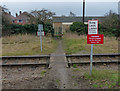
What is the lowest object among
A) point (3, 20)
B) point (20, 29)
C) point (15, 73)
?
point (15, 73)

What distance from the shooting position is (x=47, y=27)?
842 inches

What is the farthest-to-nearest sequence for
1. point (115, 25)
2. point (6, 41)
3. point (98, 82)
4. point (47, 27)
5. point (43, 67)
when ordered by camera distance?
point (47, 27)
point (115, 25)
point (6, 41)
point (43, 67)
point (98, 82)

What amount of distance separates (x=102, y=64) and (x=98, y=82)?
2.80m

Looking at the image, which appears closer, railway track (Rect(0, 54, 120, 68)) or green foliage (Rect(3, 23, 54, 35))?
railway track (Rect(0, 54, 120, 68))

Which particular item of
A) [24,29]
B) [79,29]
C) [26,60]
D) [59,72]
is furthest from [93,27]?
[24,29]

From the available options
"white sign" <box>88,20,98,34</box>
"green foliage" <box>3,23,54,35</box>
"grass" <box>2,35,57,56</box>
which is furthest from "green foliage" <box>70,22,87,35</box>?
"white sign" <box>88,20,98,34</box>

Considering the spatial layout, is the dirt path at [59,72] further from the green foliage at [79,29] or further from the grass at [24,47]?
the green foliage at [79,29]

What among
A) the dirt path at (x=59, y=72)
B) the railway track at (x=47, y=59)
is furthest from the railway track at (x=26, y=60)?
the dirt path at (x=59, y=72)

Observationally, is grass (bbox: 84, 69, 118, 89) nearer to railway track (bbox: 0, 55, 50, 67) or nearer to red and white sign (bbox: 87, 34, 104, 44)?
red and white sign (bbox: 87, 34, 104, 44)

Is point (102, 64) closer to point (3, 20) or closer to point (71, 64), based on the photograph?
point (71, 64)

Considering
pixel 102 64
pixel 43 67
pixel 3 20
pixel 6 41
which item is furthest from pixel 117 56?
pixel 3 20

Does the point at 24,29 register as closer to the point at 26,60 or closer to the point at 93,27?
the point at 26,60

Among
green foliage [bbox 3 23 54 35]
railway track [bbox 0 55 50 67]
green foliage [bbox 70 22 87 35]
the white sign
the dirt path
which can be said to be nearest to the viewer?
the dirt path

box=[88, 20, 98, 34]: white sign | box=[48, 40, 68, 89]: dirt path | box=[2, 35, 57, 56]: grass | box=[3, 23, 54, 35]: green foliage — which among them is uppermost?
box=[3, 23, 54, 35]: green foliage
